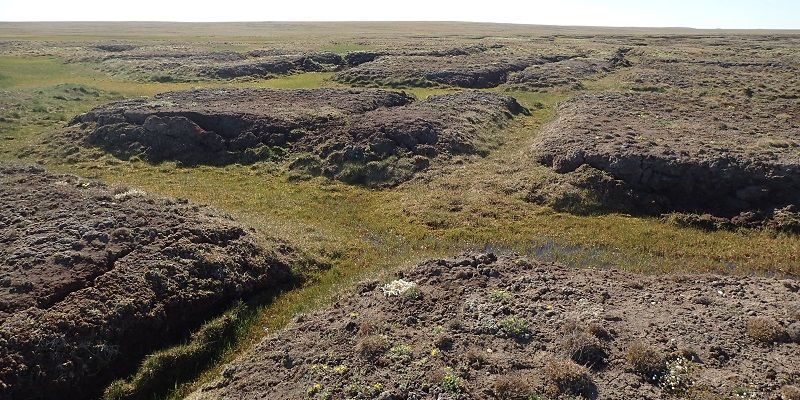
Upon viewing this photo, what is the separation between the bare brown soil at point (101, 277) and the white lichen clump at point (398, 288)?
4.54 metres

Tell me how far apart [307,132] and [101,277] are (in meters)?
22.9

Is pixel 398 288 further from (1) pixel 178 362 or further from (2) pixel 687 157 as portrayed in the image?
(2) pixel 687 157

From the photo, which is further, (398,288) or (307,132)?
(307,132)

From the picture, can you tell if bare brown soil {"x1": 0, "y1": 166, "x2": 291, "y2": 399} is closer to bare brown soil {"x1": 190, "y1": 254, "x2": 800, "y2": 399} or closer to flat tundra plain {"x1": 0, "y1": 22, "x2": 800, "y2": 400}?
flat tundra plain {"x1": 0, "y1": 22, "x2": 800, "y2": 400}

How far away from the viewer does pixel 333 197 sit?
95.6 ft

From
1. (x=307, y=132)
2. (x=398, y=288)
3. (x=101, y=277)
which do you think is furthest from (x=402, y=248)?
(x=307, y=132)

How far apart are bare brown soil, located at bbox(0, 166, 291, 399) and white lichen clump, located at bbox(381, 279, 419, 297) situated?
454 cm

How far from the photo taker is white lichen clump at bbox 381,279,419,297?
16.6m

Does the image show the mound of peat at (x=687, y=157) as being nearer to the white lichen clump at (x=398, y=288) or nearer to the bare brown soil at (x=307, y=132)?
the bare brown soil at (x=307, y=132)

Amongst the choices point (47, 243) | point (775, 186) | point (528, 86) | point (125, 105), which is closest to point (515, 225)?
point (775, 186)

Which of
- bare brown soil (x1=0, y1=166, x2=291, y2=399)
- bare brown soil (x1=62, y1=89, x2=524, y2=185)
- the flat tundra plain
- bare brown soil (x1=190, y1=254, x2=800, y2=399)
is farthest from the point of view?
bare brown soil (x1=62, y1=89, x2=524, y2=185)

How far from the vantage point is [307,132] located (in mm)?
37688

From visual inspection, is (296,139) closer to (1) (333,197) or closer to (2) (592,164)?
(1) (333,197)

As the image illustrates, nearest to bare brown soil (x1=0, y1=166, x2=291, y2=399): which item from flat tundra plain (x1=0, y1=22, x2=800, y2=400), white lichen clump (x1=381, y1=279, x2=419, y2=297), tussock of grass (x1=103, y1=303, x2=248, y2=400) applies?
flat tundra plain (x1=0, y1=22, x2=800, y2=400)
